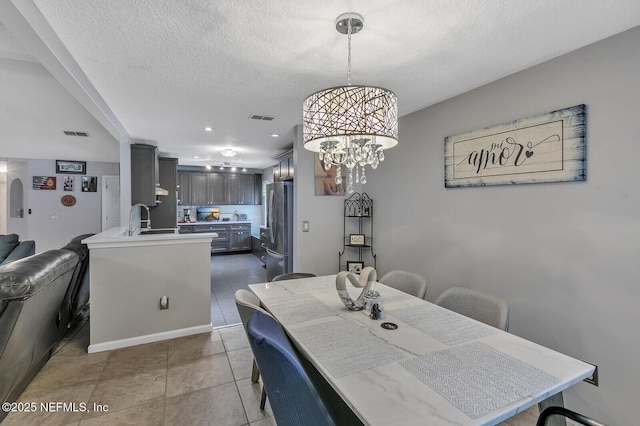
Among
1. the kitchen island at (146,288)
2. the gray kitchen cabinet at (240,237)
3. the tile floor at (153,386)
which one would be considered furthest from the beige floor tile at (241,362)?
the gray kitchen cabinet at (240,237)

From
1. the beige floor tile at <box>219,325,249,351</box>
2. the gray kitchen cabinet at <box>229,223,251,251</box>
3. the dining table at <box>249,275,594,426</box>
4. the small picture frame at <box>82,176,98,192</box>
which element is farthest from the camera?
the gray kitchen cabinet at <box>229,223,251,251</box>

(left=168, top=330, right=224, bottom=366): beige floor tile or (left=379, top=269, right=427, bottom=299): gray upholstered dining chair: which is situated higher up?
(left=379, top=269, right=427, bottom=299): gray upholstered dining chair

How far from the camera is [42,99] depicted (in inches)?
122

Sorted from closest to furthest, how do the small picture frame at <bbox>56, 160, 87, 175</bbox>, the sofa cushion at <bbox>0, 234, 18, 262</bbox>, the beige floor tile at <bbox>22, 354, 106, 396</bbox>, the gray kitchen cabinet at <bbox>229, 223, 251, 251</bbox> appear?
the beige floor tile at <bbox>22, 354, 106, 396</bbox>
the sofa cushion at <bbox>0, 234, 18, 262</bbox>
the small picture frame at <bbox>56, 160, 87, 175</bbox>
the gray kitchen cabinet at <bbox>229, 223, 251, 251</bbox>

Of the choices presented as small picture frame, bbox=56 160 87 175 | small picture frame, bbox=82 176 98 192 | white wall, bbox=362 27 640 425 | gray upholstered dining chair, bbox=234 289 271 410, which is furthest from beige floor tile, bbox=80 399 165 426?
small picture frame, bbox=56 160 87 175

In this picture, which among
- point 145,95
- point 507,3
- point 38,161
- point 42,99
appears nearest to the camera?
point 507,3

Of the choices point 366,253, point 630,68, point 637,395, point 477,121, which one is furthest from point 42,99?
point 637,395

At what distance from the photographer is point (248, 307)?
1.45 metres

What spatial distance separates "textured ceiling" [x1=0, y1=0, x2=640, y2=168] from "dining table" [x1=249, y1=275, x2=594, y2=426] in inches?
64.6

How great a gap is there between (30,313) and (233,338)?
158 centimetres

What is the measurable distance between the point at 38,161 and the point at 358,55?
7.87m

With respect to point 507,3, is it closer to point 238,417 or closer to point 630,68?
point 630,68

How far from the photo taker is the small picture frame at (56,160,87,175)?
6523mm

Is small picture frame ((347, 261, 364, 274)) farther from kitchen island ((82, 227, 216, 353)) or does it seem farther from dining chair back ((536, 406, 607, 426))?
dining chair back ((536, 406, 607, 426))
